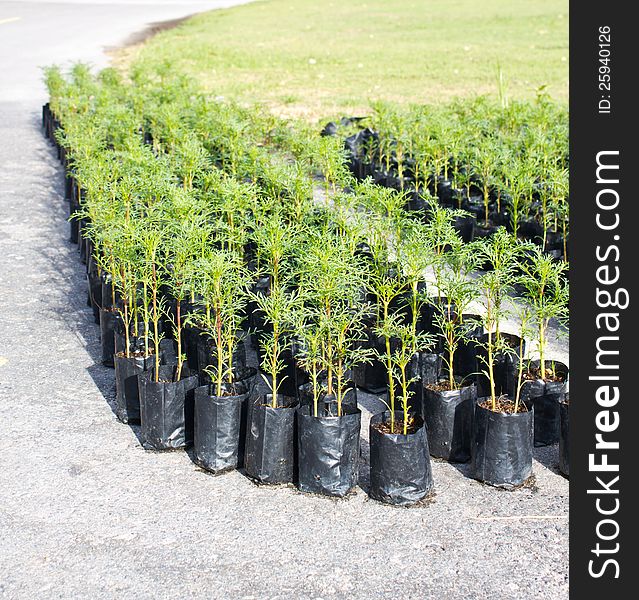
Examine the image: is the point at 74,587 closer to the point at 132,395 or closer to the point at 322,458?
the point at 322,458

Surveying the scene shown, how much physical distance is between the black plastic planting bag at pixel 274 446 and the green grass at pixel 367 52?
24.4 ft

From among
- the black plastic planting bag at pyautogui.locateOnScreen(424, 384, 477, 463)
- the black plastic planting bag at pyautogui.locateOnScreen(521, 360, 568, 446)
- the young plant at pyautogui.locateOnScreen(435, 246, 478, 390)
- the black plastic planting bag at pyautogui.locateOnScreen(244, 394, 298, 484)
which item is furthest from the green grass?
the black plastic planting bag at pyautogui.locateOnScreen(244, 394, 298, 484)

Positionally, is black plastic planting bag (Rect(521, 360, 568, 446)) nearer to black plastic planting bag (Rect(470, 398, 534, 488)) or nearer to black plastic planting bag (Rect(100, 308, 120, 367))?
black plastic planting bag (Rect(470, 398, 534, 488))

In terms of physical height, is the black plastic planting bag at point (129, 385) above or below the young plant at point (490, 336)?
below

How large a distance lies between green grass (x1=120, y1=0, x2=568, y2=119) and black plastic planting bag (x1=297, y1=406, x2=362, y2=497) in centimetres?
745

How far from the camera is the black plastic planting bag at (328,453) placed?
427 cm

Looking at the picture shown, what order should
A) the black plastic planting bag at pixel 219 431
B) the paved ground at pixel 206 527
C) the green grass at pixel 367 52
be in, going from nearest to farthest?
the paved ground at pixel 206 527
the black plastic planting bag at pixel 219 431
the green grass at pixel 367 52

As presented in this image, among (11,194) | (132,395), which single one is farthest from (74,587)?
(11,194)

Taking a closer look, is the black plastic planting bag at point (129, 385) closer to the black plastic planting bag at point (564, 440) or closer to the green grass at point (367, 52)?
the black plastic planting bag at point (564, 440)

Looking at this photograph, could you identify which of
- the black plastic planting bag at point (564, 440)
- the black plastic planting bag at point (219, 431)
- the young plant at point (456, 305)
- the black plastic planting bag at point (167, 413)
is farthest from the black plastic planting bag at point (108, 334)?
the black plastic planting bag at point (564, 440)

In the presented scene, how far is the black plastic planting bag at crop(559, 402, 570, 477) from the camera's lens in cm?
440

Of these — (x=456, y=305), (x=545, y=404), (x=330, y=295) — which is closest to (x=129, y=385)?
(x=330, y=295)

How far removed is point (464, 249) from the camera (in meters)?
5.17

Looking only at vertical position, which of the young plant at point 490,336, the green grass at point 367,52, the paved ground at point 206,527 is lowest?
the paved ground at point 206,527
